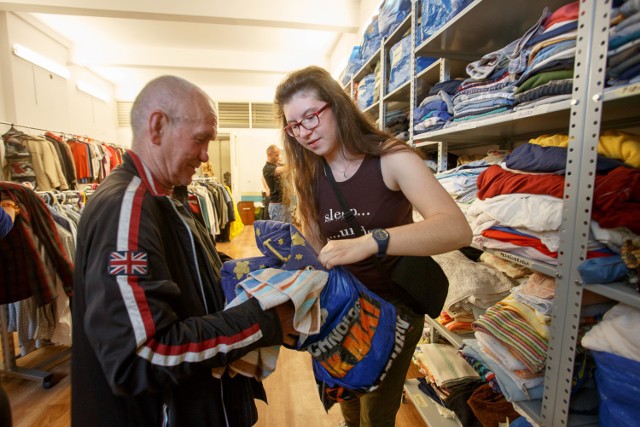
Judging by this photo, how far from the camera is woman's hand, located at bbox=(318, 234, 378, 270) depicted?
2.77 feet

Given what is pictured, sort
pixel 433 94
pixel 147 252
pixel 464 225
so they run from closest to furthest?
pixel 147 252, pixel 464 225, pixel 433 94

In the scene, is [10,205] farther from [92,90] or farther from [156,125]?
[92,90]

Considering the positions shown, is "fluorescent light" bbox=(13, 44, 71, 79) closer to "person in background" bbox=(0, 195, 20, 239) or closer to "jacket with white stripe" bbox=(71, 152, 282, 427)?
"person in background" bbox=(0, 195, 20, 239)

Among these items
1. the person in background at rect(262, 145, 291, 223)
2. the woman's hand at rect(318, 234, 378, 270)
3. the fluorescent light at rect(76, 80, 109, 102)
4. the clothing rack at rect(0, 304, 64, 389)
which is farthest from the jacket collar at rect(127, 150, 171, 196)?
the fluorescent light at rect(76, 80, 109, 102)

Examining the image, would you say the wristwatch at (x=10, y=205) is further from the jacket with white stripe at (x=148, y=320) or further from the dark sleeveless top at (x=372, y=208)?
the dark sleeveless top at (x=372, y=208)

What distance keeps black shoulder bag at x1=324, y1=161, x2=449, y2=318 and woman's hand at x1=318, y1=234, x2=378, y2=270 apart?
118 mm

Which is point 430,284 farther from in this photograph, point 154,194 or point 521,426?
point 154,194

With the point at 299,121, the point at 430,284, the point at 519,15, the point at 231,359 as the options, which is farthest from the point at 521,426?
the point at 519,15

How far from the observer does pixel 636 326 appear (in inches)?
30.7

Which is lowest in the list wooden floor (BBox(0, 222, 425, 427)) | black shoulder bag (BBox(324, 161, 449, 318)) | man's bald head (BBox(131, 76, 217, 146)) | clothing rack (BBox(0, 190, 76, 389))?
wooden floor (BBox(0, 222, 425, 427))

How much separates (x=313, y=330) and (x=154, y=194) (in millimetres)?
517

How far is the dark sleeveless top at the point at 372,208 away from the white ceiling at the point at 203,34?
136 inches

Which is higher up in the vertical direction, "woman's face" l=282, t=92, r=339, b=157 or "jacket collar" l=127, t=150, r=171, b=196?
"woman's face" l=282, t=92, r=339, b=157

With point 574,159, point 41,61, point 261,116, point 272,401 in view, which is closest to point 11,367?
point 272,401
